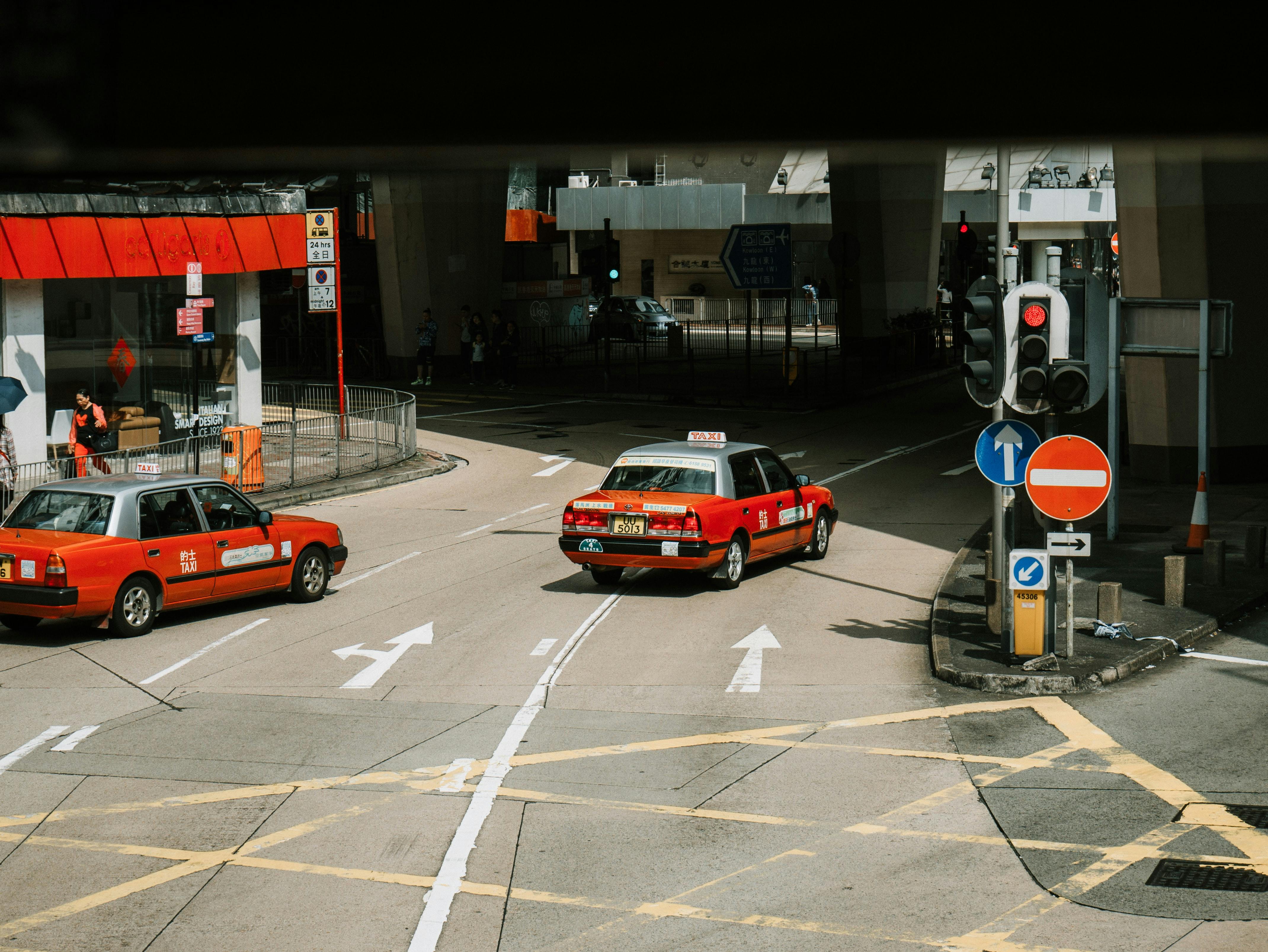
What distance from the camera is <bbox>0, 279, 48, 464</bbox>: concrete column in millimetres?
23938

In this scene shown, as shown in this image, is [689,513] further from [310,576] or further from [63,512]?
[63,512]

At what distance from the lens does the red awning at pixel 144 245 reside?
23625 millimetres

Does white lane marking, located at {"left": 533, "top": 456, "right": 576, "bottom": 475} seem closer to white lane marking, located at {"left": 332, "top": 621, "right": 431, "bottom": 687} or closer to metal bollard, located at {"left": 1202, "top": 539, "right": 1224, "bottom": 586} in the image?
white lane marking, located at {"left": 332, "top": 621, "right": 431, "bottom": 687}

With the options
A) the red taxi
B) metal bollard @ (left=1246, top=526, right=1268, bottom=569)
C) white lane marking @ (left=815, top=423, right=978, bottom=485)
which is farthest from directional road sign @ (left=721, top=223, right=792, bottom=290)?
metal bollard @ (left=1246, top=526, right=1268, bottom=569)

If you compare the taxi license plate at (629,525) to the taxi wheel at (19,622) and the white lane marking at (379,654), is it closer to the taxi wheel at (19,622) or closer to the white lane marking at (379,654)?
the white lane marking at (379,654)

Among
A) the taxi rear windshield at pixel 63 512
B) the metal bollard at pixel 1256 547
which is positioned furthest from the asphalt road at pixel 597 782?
A: the metal bollard at pixel 1256 547

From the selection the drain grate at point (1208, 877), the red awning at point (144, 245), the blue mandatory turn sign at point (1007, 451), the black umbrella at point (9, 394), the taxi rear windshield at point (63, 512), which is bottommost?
the drain grate at point (1208, 877)

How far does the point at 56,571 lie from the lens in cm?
1361

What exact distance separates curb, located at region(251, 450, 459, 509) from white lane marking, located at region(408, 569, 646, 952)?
1108 centimetres

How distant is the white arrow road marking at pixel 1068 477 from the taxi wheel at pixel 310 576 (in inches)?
329

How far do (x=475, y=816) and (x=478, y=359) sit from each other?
36.5m

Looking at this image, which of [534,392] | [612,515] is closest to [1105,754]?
[612,515]

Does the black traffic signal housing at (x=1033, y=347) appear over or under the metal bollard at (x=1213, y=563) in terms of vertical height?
over

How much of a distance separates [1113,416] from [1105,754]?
10943 millimetres
